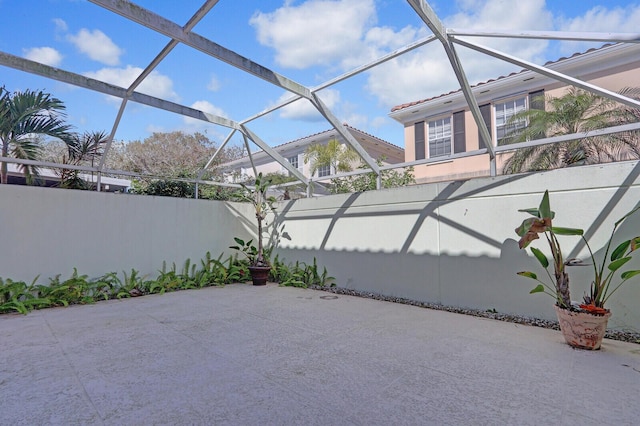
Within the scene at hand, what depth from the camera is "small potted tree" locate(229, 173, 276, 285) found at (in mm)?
6996

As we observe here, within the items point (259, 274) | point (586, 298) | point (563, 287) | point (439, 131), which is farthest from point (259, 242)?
point (439, 131)

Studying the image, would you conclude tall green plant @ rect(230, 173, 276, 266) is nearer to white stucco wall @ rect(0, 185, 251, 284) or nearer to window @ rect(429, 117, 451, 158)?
white stucco wall @ rect(0, 185, 251, 284)

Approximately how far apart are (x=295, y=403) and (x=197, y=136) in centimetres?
1695

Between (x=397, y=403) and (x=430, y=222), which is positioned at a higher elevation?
(x=430, y=222)

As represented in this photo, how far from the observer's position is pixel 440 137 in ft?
31.3

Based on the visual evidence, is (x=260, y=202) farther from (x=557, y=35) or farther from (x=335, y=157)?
(x=557, y=35)

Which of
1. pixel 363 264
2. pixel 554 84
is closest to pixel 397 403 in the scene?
pixel 363 264

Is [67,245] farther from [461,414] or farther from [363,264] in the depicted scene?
[461,414]

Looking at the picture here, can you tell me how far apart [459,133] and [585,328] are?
701 centimetres

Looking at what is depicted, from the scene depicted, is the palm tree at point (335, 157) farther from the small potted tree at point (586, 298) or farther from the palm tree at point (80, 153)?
the small potted tree at point (586, 298)

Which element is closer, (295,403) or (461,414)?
(461,414)

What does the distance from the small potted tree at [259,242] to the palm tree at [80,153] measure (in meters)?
2.87

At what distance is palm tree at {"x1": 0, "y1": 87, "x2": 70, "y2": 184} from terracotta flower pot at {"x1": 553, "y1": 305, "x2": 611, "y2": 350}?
7779mm

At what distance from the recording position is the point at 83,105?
5953mm
